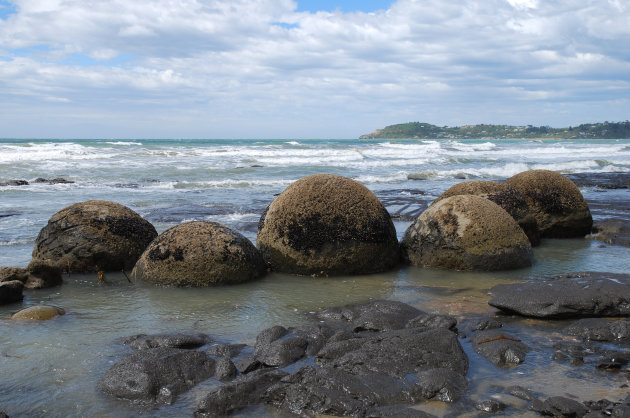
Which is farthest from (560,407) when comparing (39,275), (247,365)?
(39,275)

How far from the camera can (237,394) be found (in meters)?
4.06

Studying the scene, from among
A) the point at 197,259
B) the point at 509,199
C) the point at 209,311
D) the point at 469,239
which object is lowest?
the point at 209,311

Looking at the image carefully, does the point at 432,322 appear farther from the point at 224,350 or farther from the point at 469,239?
the point at 469,239

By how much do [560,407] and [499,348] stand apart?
42.4 inches

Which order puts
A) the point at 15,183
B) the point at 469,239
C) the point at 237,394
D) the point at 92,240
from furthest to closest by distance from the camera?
1. the point at 15,183
2. the point at 92,240
3. the point at 469,239
4. the point at 237,394

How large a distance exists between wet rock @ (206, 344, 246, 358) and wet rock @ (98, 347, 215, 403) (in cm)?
18

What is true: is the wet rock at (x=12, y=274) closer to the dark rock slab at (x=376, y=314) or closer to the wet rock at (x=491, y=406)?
the dark rock slab at (x=376, y=314)

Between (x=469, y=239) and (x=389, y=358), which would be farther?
(x=469, y=239)

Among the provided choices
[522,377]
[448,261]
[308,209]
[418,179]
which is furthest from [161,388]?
[418,179]

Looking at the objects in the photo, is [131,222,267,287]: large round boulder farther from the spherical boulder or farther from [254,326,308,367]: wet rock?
[254,326,308,367]: wet rock

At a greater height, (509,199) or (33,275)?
(509,199)

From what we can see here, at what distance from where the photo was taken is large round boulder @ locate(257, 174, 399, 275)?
777 centimetres

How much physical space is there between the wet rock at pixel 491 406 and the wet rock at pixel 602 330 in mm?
1765

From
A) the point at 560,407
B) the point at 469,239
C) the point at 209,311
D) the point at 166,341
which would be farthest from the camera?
the point at 469,239
